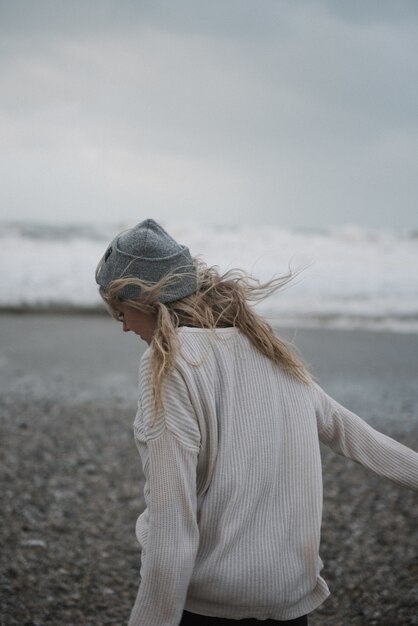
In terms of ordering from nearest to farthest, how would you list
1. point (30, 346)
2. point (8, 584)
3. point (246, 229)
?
point (8, 584)
point (30, 346)
point (246, 229)

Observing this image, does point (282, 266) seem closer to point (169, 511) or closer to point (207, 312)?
point (207, 312)

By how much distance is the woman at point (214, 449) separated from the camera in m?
1.40

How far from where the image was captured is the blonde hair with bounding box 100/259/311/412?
1.49 m

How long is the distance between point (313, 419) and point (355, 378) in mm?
6734

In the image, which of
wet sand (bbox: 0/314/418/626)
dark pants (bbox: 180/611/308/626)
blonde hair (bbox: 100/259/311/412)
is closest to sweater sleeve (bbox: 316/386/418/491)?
blonde hair (bbox: 100/259/311/412)

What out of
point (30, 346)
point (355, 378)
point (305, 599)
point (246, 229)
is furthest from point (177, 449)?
point (246, 229)

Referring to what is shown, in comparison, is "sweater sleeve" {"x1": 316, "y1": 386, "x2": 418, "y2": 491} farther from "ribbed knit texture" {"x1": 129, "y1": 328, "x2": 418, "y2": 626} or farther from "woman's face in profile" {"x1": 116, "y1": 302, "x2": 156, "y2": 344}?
"woman's face in profile" {"x1": 116, "y1": 302, "x2": 156, "y2": 344}

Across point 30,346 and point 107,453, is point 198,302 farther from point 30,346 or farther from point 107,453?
point 30,346

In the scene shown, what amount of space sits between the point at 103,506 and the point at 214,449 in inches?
117

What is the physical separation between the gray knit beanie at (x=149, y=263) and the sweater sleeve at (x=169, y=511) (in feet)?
0.82

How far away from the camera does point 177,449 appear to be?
1398 millimetres

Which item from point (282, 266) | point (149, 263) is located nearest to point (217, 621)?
point (149, 263)

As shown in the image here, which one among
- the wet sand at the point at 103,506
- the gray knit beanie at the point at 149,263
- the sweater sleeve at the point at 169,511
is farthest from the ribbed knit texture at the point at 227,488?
the wet sand at the point at 103,506

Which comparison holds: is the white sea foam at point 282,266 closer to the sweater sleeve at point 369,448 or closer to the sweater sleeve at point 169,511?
the sweater sleeve at point 369,448
